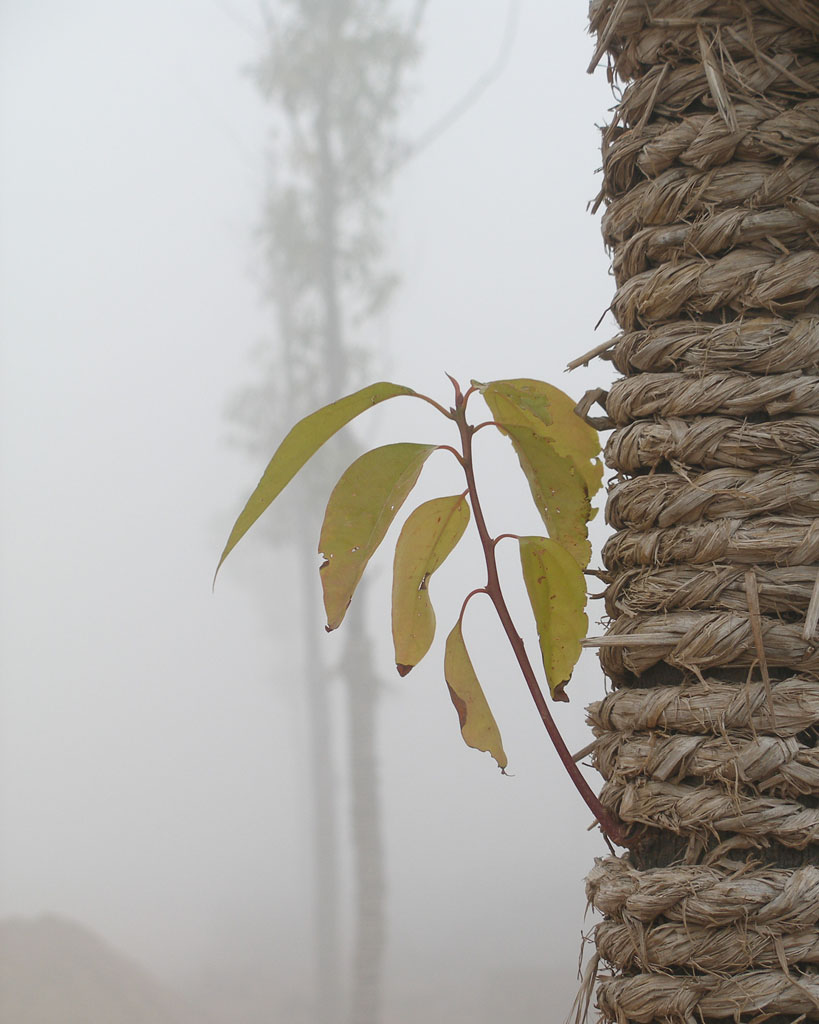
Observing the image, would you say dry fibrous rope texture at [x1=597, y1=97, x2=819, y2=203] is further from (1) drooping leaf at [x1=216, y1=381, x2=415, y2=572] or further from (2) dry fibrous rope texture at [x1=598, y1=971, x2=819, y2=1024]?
(2) dry fibrous rope texture at [x1=598, y1=971, x2=819, y2=1024]

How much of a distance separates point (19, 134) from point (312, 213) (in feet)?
1.86

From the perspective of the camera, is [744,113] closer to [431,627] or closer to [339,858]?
[431,627]

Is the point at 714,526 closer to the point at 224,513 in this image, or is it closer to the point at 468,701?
the point at 468,701

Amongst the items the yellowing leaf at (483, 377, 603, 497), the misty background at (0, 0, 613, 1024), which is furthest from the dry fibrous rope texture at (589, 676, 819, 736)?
the misty background at (0, 0, 613, 1024)

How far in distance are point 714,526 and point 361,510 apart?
0.14m

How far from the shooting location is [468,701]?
0.39m

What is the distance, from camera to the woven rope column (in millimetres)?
304

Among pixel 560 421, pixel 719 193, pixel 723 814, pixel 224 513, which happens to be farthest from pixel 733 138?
pixel 224 513

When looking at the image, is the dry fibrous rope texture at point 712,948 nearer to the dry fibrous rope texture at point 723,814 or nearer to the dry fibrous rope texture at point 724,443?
the dry fibrous rope texture at point 723,814

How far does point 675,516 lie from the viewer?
33cm

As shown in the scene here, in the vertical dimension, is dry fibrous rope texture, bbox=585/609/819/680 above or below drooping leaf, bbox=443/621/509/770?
above

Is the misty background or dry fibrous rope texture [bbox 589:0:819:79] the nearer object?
dry fibrous rope texture [bbox 589:0:819:79]

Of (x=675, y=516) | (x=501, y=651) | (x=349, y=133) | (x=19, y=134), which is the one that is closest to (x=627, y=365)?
(x=675, y=516)

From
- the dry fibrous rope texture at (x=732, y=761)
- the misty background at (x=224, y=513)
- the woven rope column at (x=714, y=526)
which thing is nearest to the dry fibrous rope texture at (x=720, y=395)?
the woven rope column at (x=714, y=526)
